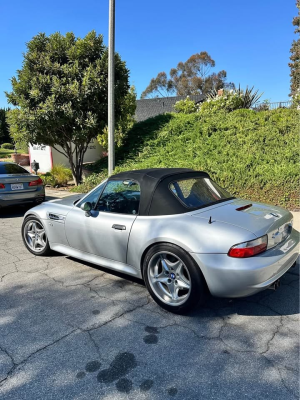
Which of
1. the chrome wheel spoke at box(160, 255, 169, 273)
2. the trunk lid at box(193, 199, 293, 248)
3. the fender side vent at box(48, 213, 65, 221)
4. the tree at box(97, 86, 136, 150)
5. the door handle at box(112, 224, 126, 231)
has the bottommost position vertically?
the chrome wheel spoke at box(160, 255, 169, 273)

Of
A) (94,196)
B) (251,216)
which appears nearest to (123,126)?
(94,196)

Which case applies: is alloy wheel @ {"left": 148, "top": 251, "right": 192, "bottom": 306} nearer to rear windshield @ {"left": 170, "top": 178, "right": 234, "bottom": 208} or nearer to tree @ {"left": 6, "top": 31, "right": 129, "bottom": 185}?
rear windshield @ {"left": 170, "top": 178, "right": 234, "bottom": 208}

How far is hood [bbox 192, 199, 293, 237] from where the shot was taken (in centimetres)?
276

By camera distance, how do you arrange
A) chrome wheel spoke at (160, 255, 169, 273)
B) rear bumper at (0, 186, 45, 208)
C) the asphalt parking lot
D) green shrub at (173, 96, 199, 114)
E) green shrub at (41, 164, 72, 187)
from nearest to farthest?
the asphalt parking lot → chrome wheel spoke at (160, 255, 169, 273) → rear bumper at (0, 186, 45, 208) → green shrub at (41, 164, 72, 187) → green shrub at (173, 96, 199, 114)

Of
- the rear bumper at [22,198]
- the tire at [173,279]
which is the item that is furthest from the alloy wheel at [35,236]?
the rear bumper at [22,198]

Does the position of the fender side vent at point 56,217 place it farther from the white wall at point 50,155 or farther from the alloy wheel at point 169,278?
the white wall at point 50,155

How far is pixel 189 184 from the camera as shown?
3.45 m

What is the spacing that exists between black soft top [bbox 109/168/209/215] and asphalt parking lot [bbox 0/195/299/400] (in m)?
1.03

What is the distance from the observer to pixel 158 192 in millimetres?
3176

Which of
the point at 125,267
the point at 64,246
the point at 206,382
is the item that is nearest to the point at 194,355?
the point at 206,382

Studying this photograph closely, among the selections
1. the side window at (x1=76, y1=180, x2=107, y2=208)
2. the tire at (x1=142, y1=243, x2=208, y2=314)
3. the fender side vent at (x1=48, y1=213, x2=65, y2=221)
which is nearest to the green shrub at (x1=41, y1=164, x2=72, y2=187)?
the fender side vent at (x1=48, y1=213, x2=65, y2=221)

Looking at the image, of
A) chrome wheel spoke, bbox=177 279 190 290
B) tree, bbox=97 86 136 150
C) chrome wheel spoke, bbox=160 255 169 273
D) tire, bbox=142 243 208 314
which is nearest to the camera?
tire, bbox=142 243 208 314

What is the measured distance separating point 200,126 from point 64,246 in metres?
9.06

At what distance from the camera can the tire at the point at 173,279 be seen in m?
2.69
